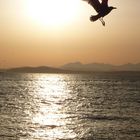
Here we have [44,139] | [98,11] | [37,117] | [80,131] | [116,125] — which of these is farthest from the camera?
[37,117]

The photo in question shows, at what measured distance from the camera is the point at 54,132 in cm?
4881

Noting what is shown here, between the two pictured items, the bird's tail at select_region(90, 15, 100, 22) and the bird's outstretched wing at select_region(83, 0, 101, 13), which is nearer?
the bird's outstretched wing at select_region(83, 0, 101, 13)

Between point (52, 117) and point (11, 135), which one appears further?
point (52, 117)

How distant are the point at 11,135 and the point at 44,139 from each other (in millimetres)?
3474

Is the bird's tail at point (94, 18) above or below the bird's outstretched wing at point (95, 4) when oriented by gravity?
below

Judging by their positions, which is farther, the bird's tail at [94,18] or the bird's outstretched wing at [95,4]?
the bird's tail at [94,18]

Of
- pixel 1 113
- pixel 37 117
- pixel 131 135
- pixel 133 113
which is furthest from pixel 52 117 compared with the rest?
pixel 131 135

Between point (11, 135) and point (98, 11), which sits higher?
point (98, 11)

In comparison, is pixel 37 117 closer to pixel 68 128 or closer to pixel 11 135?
pixel 68 128

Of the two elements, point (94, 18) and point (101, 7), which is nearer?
point (101, 7)

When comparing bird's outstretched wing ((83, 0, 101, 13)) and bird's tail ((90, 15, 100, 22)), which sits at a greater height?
bird's outstretched wing ((83, 0, 101, 13))

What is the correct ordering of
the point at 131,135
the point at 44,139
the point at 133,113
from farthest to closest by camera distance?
the point at 133,113 → the point at 131,135 → the point at 44,139

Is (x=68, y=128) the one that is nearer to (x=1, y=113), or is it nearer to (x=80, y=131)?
(x=80, y=131)

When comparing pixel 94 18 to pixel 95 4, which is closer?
pixel 95 4
